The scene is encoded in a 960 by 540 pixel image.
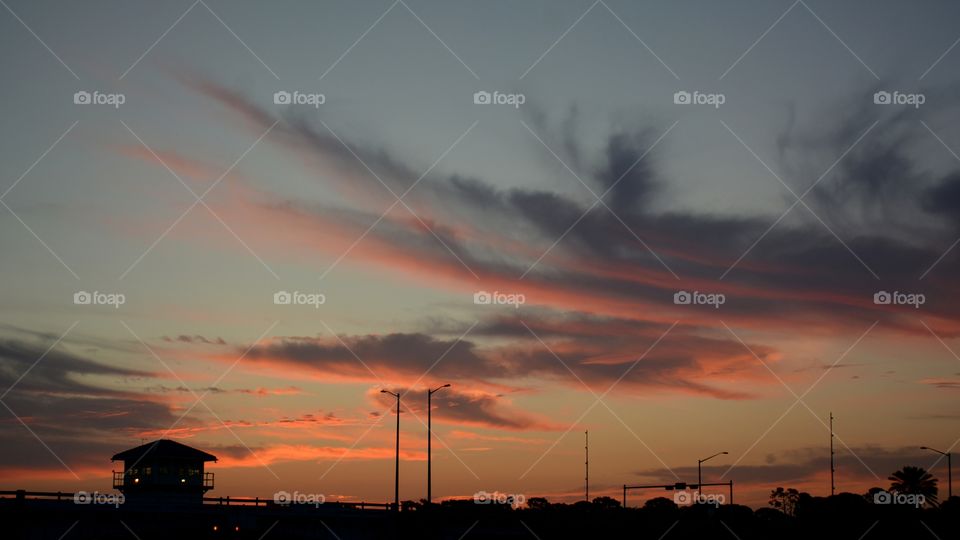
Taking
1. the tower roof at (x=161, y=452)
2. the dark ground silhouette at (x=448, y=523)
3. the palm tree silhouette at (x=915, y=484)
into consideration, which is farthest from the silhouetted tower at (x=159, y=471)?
the palm tree silhouette at (x=915, y=484)

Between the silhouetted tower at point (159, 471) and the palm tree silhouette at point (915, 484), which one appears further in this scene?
the palm tree silhouette at point (915, 484)

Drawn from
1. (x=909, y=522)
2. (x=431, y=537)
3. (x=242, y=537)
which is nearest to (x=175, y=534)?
(x=242, y=537)

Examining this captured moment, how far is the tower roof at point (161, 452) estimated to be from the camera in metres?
89.1

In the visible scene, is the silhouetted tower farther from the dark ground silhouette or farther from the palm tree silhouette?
the palm tree silhouette

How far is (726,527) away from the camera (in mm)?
84188

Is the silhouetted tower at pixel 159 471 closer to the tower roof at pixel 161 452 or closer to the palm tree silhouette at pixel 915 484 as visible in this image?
the tower roof at pixel 161 452

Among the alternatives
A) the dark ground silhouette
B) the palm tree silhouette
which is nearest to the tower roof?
the dark ground silhouette

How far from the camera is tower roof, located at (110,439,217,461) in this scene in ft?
292

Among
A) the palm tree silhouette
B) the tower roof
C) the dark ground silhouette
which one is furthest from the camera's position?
the palm tree silhouette

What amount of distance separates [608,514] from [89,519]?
3736 centimetres

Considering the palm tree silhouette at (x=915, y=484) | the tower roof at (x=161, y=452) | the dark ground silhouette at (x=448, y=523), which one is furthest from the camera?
the palm tree silhouette at (x=915, y=484)

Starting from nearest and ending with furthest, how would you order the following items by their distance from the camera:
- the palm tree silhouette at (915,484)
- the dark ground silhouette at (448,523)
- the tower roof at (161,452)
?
the dark ground silhouette at (448,523), the tower roof at (161,452), the palm tree silhouette at (915,484)

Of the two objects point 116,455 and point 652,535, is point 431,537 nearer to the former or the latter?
point 652,535

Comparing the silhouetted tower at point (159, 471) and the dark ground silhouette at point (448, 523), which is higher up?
the silhouetted tower at point (159, 471)
